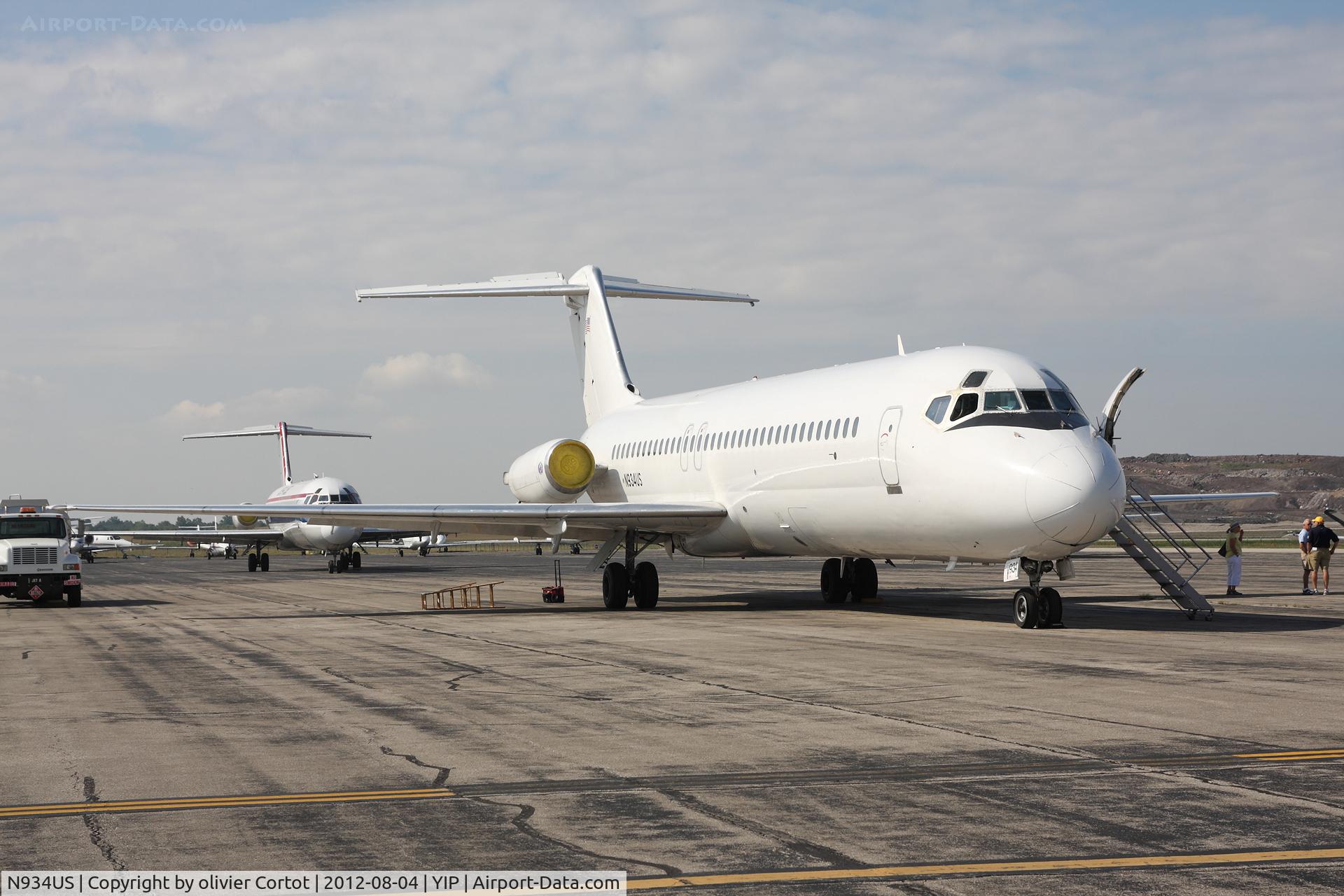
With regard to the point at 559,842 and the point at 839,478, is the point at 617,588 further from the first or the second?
the point at 559,842

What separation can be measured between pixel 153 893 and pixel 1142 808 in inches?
180

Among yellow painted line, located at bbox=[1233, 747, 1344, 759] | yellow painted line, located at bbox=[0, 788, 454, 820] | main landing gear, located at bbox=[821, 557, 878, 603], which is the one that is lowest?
yellow painted line, located at bbox=[1233, 747, 1344, 759]

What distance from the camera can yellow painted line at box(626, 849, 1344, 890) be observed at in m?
5.62

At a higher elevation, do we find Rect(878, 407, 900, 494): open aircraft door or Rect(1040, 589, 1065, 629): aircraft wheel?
Rect(878, 407, 900, 494): open aircraft door

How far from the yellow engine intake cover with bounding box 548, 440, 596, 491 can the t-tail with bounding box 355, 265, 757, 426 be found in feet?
11.3

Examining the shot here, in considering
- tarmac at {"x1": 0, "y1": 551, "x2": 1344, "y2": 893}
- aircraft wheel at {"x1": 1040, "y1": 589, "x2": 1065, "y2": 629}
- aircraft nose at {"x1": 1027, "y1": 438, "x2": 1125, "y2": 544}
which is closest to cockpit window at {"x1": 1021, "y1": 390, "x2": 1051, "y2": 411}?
aircraft nose at {"x1": 1027, "y1": 438, "x2": 1125, "y2": 544}

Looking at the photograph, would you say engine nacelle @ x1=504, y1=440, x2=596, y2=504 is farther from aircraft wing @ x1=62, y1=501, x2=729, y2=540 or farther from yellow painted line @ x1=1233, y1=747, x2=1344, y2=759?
yellow painted line @ x1=1233, y1=747, x2=1344, y2=759

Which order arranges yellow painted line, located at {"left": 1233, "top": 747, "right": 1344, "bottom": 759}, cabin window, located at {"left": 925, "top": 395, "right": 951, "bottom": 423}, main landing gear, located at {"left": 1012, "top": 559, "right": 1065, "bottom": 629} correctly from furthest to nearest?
cabin window, located at {"left": 925, "top": 395, "right": 951, "bottom": 423} → main landing gear, located at {"left": 1012, "top": 559, "right": 1065, "bottom": 629} → yellow painted line, located at {"left": 1233, "top": 747, "right": 1344, "bottom": 759}

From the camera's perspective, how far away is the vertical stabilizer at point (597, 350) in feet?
107

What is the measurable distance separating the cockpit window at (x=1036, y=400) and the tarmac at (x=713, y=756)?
281 cm

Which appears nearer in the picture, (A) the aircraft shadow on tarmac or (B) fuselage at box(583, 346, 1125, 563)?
(B) fuselage at box(583, 346, 1125, 563)

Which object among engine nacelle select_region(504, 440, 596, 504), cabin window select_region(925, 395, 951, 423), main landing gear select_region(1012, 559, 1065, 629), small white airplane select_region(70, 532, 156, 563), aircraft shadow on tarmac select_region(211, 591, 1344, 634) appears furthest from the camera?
small white airplane select_region(70, 532, 156, 563)

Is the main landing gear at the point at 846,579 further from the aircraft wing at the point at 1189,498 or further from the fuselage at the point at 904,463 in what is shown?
the aircraft wing at the point at 1189,498

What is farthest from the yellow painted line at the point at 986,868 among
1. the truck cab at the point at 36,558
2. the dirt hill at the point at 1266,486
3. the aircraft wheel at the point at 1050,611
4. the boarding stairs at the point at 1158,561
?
the dirt hill at the point at 1266,486
